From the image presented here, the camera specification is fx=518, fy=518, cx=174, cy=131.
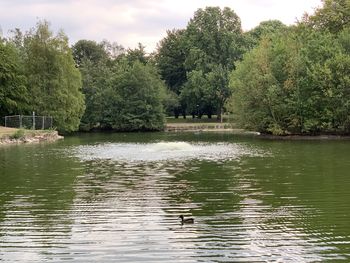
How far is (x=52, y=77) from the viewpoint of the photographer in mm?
63688

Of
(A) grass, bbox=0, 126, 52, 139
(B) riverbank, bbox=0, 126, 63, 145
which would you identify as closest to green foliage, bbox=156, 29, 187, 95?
(B) riverbank, bbox=0, 126, 63, 145

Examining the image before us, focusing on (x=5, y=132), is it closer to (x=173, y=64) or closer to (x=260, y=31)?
(x=173, y=64)

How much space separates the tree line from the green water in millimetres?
28478

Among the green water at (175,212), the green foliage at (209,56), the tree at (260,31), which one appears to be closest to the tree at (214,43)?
the green foliage at (209,56)

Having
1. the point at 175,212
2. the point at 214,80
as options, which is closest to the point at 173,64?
the point at 214,80

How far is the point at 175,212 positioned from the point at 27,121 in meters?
49.4

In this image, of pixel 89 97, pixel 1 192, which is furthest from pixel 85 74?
pixel 1 192

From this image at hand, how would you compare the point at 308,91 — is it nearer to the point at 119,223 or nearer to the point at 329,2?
the point at 329,2

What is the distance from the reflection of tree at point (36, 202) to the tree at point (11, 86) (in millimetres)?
35479

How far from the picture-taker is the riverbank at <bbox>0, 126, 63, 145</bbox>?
48.5 metres

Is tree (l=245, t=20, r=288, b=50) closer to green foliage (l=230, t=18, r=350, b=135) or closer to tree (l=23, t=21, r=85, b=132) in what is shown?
green foliage (l=230, t=18, r=350, b=135)

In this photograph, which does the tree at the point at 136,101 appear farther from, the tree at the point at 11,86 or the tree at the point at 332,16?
the tree at the point at 332,16

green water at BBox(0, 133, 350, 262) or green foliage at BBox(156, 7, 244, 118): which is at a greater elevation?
green foliage at BBox(156, 7, 244, 118)

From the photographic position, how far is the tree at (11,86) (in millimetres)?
62656
